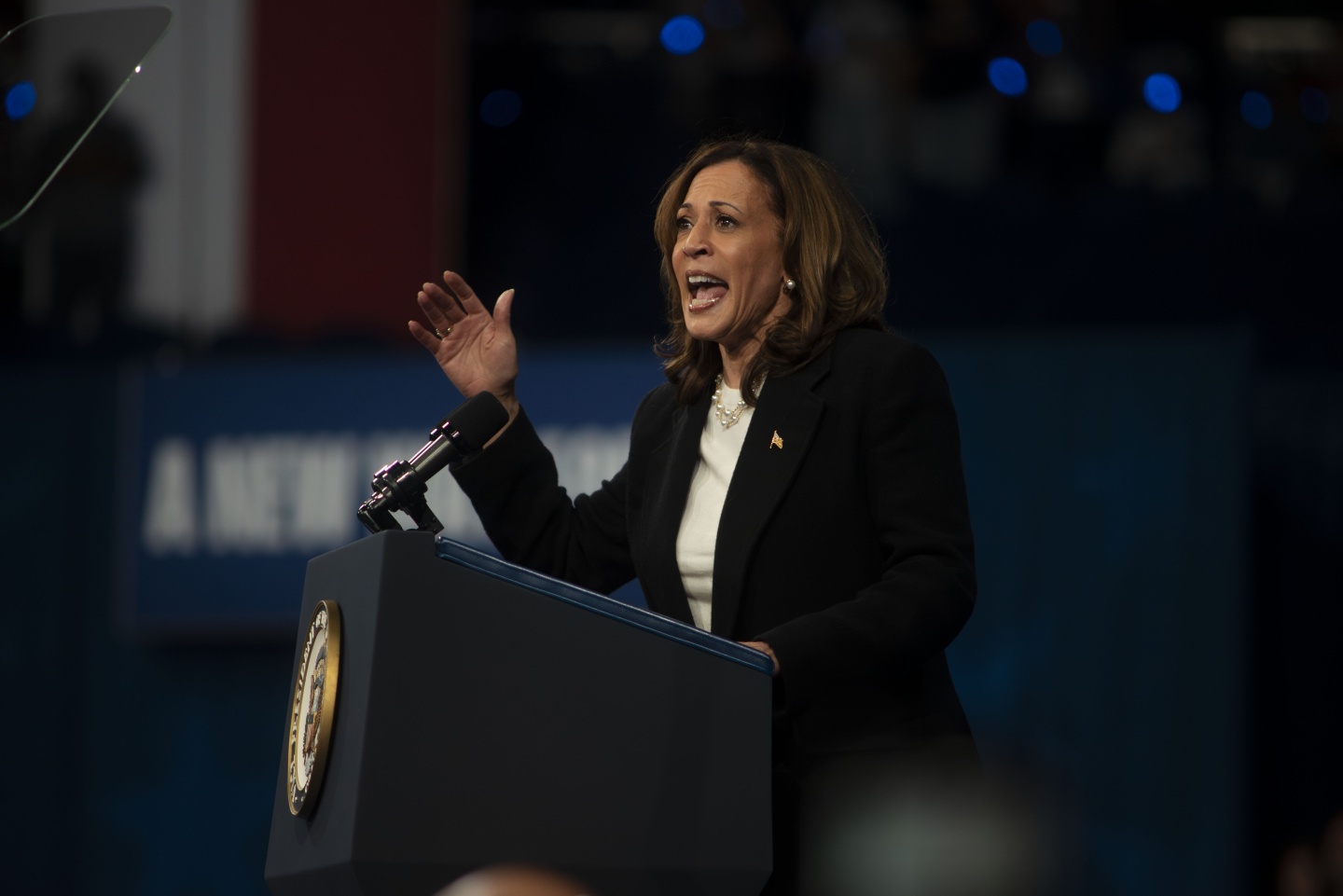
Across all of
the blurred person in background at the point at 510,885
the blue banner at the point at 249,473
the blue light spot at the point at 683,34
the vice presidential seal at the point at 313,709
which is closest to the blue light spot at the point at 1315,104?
the blue light spot at the point at 683,34

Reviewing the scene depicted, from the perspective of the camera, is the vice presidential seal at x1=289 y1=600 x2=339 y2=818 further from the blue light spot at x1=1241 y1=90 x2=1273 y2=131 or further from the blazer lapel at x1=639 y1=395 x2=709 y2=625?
the blue light spot at x1=1241 y1=90 x2=1273 y2=131

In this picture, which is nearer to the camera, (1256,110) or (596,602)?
(596,602)

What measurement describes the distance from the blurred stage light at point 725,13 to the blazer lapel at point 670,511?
3976mm

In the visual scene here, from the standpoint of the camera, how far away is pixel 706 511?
1802mm

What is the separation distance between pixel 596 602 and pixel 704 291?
21.4 inches

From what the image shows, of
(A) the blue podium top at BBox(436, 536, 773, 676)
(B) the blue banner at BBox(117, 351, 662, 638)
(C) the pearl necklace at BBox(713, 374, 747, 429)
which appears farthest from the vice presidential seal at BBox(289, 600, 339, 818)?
(B) the blue banner at BBox(117, 351, 662, 638)

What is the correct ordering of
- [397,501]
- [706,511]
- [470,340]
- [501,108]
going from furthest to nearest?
[501,108]
[470,340]
[706,511]
[397,501]

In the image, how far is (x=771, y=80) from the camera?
538cm

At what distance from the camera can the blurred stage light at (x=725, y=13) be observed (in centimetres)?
565

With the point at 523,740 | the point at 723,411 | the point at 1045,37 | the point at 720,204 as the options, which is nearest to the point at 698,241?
the point at 720,204

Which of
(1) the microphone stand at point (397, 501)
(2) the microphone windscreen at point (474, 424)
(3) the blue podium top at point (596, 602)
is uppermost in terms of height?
(2) the microphone windscreen at point (474, 424)

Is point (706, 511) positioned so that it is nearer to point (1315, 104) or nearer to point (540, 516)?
point (540, 516)

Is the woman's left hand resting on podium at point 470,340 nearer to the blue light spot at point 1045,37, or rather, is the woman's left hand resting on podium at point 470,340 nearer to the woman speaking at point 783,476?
the woman speaking at point 783,476

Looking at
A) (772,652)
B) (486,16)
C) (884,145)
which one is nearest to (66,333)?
(486,16)
